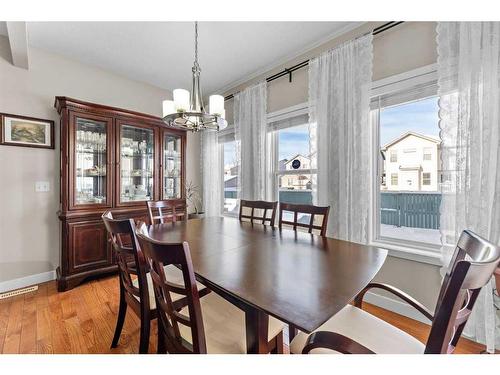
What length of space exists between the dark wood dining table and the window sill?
88cm

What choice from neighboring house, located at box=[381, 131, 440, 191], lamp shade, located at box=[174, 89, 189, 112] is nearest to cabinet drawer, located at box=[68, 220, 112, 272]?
lamp shade, located at box=[174, 89, 189, 112]

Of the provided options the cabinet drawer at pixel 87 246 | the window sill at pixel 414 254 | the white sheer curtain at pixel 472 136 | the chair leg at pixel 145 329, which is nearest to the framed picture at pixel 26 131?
the cabinet drawer at pixel 87 246

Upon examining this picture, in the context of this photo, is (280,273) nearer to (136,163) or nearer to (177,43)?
(177,43)

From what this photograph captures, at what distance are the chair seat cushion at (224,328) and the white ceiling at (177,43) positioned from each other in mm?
2449

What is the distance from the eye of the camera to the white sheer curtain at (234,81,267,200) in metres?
3.15

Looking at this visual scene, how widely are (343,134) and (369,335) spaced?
1.75m

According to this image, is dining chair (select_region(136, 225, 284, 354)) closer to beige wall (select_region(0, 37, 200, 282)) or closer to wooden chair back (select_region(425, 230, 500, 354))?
wooden chair back (select_region(425, 230, 500, 354))

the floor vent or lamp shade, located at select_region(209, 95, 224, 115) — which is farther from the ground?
lamp shade, located at select_region(209, 95, 224, 115)

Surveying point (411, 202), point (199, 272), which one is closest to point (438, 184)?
point (411, 202)

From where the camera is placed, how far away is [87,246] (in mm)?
2703

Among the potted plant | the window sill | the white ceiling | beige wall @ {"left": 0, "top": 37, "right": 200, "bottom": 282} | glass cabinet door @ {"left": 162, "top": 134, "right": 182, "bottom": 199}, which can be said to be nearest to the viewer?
the window sill

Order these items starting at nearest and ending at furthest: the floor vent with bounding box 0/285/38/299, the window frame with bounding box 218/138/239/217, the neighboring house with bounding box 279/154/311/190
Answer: the floor vent with bounding box 0/285/38/299
the neighboring house with bounding box 279/154/311/190
the window frame with bounding box 218/138/239/217

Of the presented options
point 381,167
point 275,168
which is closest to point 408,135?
point 381,167

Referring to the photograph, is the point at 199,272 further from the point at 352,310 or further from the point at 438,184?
the point at 438,184
